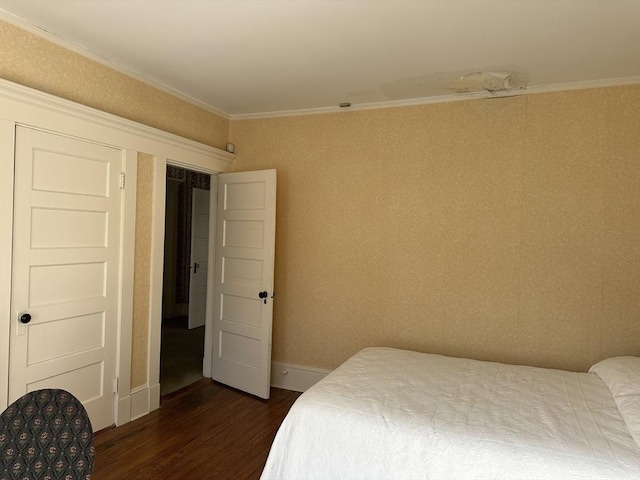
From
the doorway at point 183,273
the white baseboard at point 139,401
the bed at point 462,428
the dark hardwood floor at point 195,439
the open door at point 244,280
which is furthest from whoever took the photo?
the doorway at point 183,273

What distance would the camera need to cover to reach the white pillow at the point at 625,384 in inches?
71.3

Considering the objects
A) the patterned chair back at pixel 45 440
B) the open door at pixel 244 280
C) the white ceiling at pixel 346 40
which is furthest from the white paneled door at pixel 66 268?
the open door at pixel 244 280

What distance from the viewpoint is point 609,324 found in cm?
294

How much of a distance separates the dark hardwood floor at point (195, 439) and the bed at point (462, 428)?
31.8 inches

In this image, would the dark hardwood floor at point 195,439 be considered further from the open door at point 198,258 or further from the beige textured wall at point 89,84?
the open door at point 198,258

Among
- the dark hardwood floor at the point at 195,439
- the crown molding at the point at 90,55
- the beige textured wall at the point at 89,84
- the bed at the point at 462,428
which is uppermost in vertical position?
the crown molding at the point at 90,55

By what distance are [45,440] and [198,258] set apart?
4807mm

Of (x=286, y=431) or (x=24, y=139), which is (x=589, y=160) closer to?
→ (x=286, y=431)

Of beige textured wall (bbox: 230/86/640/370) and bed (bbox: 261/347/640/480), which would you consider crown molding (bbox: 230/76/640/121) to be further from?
bed (bbox: 261/347/640/480)

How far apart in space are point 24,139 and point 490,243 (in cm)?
328

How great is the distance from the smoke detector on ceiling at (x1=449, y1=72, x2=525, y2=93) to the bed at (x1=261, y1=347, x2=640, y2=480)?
6.74 ft

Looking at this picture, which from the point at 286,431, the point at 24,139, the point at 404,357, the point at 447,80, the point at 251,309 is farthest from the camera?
the point at 251,309

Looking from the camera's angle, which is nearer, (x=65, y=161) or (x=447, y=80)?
(x=65, y=161)

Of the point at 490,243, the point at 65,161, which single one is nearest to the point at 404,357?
the point at 490,243
